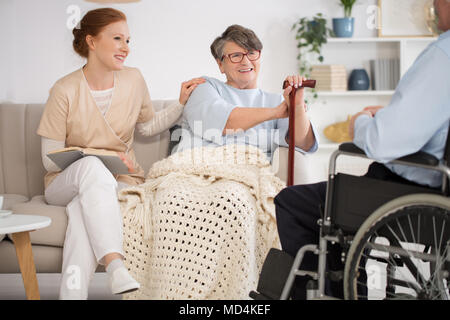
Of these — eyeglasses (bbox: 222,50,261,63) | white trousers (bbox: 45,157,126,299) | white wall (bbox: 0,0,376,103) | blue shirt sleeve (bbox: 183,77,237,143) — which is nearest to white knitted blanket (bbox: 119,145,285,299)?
white trousers (bbox: 45,157,126,299)

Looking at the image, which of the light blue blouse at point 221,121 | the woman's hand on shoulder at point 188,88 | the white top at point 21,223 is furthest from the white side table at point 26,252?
the woman's hand on shoulder at point 188,88

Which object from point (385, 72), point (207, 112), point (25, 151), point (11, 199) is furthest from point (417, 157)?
point (385, 72)

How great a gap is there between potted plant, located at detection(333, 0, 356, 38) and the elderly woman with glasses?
5.95ft

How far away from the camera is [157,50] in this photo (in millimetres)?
3938

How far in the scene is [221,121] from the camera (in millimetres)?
2242

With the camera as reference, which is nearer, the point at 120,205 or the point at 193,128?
the point at 120,205

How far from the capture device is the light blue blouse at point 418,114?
1.23 meters

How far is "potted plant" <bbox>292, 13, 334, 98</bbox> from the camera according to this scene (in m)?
3.99

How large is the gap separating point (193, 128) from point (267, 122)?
0.34 meters

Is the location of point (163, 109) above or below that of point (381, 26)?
below

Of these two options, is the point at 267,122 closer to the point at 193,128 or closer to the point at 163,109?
the point at 193,128

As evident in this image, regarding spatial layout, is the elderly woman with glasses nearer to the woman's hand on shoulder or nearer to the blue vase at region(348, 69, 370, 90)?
the woman's hand on shoulder
